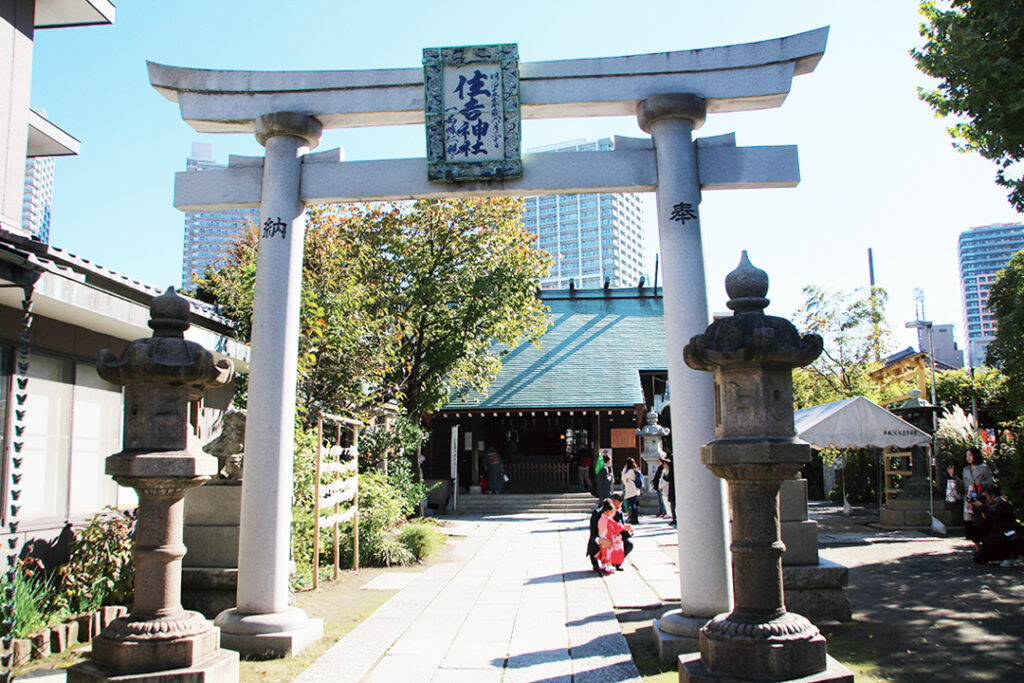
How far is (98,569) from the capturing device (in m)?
7.28

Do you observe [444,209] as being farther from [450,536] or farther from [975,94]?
[975,94]

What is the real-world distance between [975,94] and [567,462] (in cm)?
1854

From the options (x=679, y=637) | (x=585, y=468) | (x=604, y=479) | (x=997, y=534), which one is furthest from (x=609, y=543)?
(x=585, y=468)

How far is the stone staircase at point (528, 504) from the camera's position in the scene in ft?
69.8

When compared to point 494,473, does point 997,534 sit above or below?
below

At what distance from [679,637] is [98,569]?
5661 millimetres

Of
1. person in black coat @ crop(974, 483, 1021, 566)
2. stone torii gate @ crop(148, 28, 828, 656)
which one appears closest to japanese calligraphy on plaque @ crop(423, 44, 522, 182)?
stone torii gate @ crop(148, 28, 828, 656)

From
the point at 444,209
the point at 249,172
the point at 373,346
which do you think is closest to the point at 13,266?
A: the point at 249,172

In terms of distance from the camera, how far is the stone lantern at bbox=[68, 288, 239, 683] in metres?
4.49

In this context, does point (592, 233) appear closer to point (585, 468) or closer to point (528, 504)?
point (585, 468)

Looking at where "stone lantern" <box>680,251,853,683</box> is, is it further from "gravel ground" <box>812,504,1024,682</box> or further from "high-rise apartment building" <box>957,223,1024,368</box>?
"high-rise apartment building" <box>957,223,1024,368</box>

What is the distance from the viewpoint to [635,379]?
24.3 metres

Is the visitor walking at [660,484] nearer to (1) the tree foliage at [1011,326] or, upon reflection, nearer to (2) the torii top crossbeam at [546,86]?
Answer: (1) the tree foliage at [1011,326]

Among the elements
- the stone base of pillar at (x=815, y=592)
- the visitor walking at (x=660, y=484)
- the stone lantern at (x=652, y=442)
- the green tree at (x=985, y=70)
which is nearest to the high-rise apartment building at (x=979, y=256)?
the stone lantern at (x=652, y=442)
